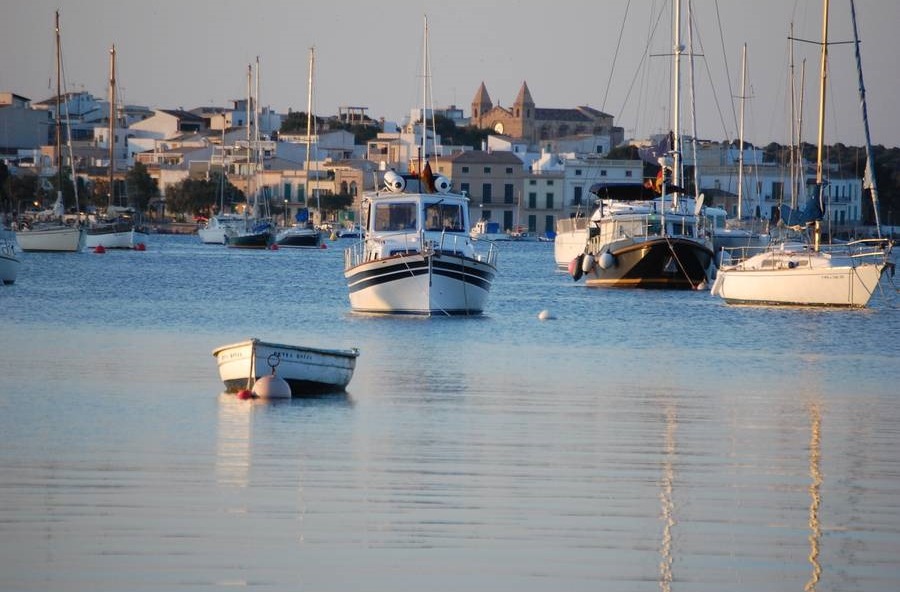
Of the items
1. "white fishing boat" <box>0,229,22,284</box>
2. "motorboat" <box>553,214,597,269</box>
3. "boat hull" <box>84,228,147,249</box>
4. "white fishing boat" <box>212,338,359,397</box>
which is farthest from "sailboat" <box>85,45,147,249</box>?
"white fishing boat" <box>212,338,359,397</box>

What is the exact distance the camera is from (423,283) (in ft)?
106

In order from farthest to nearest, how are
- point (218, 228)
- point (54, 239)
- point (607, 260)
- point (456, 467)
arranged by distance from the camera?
point (218, 228) → point (54, 239) → point (607, 260) → point (456, 467)

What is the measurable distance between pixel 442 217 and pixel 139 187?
358ft

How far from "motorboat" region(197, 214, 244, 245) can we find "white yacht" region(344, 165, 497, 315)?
68.6 meters

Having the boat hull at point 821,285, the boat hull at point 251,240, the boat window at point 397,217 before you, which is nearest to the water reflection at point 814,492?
the boat window at point 397,217

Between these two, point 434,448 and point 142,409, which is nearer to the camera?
point 434,448

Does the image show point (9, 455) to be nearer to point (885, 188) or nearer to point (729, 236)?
point (729, 236)

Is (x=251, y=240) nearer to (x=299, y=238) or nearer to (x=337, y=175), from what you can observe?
(x=299, y=238)

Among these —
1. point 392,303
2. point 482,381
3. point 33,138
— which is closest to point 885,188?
point 33,138

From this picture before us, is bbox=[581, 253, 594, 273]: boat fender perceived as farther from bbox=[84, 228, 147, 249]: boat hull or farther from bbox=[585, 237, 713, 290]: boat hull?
bbox=[84, 228, 147, 249]: boat hull

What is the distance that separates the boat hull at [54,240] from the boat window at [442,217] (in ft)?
143

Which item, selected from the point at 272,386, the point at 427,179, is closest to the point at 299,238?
the point at 427,179

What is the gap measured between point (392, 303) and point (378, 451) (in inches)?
703

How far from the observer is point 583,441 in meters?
16.4
